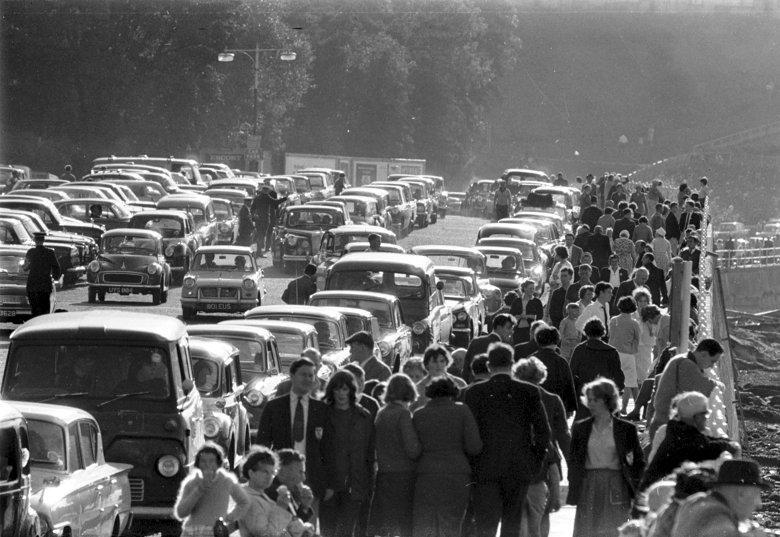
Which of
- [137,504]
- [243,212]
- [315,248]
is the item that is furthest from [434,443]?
[243,212]

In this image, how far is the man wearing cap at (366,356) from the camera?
39.2 feet

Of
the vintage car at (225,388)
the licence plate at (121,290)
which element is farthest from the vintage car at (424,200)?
the vintage car at (225,388)

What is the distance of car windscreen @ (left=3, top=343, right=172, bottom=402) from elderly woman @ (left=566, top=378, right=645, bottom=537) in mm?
3600

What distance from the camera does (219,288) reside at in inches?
1061

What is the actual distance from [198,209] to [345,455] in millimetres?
26162

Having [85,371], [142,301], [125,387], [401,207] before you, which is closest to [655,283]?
[125,387]

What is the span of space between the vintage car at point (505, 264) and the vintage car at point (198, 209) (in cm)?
729

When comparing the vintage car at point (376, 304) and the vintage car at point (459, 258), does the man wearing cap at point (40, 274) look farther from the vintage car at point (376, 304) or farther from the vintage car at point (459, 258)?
the vintage car at point (459, 258)

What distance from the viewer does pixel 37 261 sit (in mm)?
21500

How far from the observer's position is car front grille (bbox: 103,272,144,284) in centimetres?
2798

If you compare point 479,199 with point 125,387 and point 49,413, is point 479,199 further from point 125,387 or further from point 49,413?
point 49,413

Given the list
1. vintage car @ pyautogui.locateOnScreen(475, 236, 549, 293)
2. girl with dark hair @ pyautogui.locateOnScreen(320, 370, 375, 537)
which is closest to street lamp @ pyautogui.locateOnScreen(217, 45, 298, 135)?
vintage car @ pyautogui.locateOnScreen(475, 236, 549, 293)

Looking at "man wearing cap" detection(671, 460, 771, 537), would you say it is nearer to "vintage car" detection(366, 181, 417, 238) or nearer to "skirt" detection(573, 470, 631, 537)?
"skirt" detection(573, 470, 631, 537)

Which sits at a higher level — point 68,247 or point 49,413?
point 49,413
